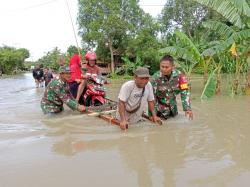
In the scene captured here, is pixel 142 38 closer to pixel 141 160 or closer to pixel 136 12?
pixel 136 12

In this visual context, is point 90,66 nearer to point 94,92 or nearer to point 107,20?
point 94,92

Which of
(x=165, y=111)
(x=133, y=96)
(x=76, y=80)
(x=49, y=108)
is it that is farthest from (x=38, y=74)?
(x=133, y=96)

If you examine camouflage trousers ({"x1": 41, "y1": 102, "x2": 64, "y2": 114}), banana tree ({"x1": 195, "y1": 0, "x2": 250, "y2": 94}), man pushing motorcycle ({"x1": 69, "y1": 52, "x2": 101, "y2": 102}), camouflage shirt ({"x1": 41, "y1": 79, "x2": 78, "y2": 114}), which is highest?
banana tree ({"x1": 195, "y1": 0, "x2": 250, "y2": 94})

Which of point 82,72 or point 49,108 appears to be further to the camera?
point 82,72

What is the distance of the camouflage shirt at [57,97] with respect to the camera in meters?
7.03

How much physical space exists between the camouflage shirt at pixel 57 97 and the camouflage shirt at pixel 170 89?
1.67 meters

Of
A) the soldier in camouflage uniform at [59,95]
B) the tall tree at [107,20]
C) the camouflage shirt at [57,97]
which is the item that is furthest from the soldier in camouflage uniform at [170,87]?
the tall tree at [107,20]

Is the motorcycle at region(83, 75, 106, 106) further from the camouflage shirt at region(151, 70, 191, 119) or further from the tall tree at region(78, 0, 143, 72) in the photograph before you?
the tall tree at region(78, 0, 143, 72)

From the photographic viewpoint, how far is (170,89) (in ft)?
20.0

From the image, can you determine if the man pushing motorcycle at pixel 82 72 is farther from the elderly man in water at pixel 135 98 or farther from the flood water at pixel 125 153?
the elderly man in water at pixel 135 98

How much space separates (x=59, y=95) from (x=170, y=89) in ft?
7.38

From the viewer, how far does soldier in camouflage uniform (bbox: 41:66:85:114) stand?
22.8 ft

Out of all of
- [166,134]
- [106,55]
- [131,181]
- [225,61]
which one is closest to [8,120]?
[166,134]

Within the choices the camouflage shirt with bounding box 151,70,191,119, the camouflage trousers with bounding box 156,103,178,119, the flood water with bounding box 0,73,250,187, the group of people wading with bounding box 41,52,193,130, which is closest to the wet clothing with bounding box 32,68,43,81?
the flood water with bounding box 0,73,250,187
